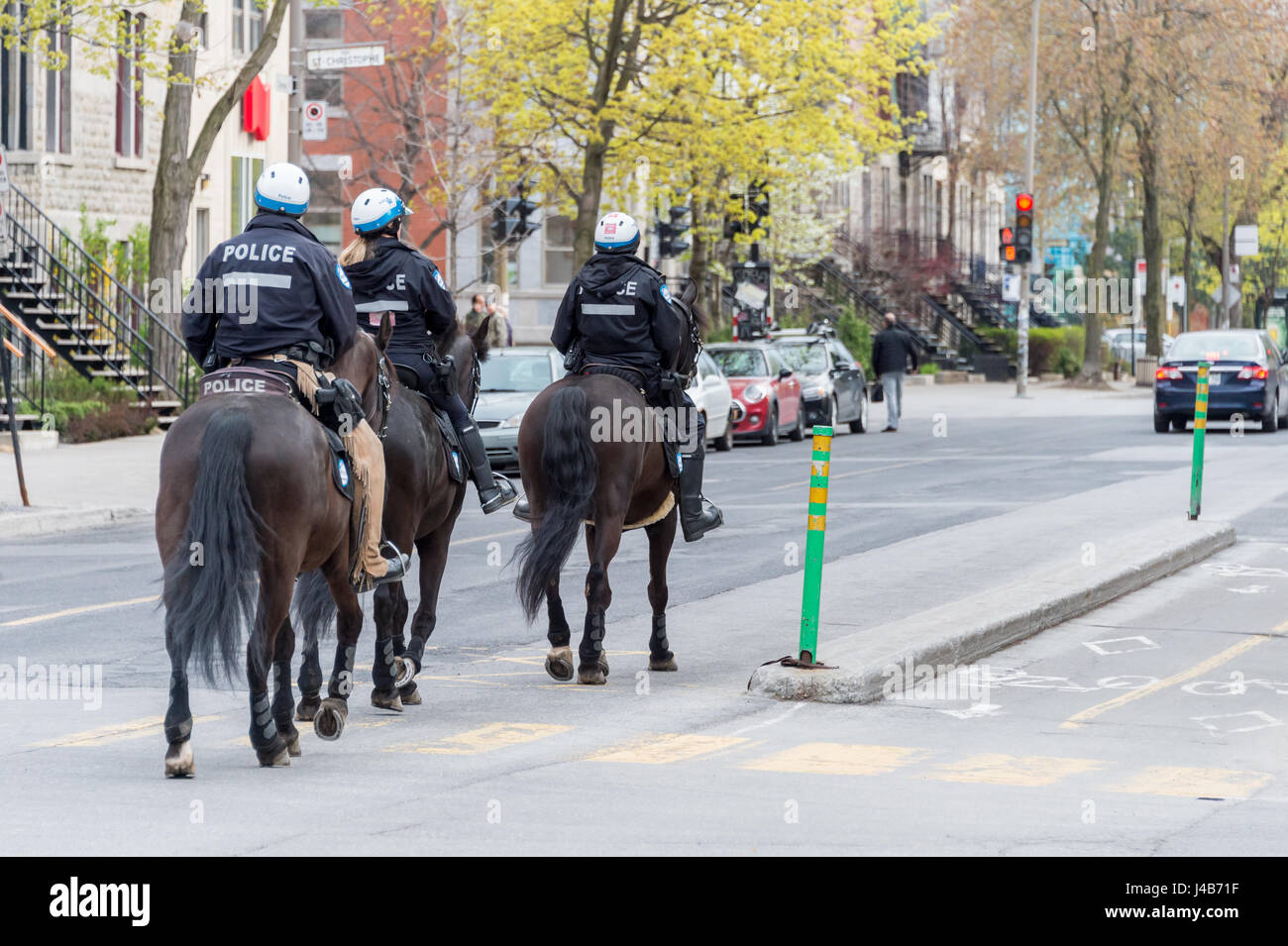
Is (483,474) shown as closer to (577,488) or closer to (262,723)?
(577,488)

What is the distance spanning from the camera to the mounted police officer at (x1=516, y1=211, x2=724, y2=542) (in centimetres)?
1021

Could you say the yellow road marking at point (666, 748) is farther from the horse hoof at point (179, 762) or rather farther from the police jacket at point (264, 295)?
the police jacket at point (264, 295)

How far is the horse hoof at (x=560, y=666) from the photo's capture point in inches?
395

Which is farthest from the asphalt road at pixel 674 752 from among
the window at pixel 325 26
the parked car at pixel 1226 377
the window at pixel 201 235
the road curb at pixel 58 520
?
the window at pixel 325 26

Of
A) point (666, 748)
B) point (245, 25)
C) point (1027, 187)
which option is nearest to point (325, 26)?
point (245, 25)

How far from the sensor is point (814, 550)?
964 cm

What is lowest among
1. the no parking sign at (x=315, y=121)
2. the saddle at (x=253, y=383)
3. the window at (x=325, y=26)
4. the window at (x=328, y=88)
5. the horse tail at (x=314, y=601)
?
the horse tail at (x=314, y=601)

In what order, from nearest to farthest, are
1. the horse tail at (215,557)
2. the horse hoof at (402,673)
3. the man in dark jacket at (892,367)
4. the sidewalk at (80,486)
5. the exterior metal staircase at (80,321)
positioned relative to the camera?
1. the horse tail at (215,557)
2. the horse hoof at (402,673)
3. the sidewalk at (80,486)
4. the exterior metal staircase at (80,321)
5. the man in dark jacket at (892,367)

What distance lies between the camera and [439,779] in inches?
297

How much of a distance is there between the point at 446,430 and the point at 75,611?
381 cm

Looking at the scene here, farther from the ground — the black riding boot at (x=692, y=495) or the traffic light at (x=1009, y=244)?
the traffic light at (x=1009, y=244)

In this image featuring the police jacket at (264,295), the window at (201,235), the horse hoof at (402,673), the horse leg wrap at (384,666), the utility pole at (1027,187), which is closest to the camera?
the police jacket at (264,295)

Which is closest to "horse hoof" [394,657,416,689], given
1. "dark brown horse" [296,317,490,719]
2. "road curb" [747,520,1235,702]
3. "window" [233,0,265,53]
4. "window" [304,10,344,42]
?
"dark brown horse" [296,317,490,719]

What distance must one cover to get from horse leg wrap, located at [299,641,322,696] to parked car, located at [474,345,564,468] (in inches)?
531
